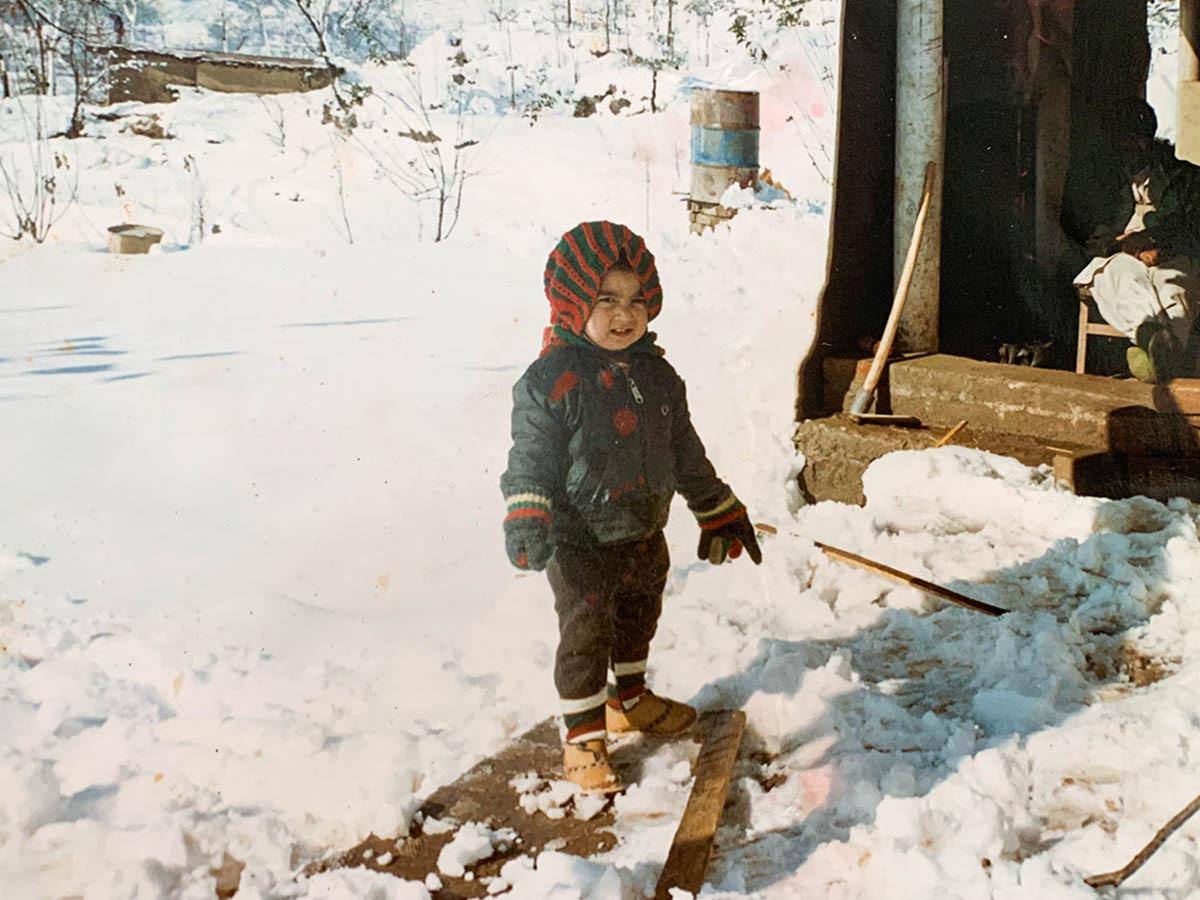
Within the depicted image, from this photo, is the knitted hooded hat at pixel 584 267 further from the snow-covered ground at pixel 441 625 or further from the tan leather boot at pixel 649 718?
the snow-covered ground at pixel 441 625

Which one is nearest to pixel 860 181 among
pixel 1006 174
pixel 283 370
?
pixel 1006 174

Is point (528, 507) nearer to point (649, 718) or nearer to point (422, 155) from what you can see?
point (649, 718)

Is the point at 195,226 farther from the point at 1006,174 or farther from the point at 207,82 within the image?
the point at 1006,174

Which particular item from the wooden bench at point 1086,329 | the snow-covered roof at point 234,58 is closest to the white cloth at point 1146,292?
the wooden bench at point 1086,329

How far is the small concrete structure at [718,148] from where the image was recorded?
9.81m

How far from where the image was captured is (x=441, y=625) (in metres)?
3.84

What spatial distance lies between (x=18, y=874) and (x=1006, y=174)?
5.71 metres

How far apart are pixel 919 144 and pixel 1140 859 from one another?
11.8 feet

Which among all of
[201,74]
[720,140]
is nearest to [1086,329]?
[720,140]

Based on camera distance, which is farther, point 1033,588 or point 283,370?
point 283,370

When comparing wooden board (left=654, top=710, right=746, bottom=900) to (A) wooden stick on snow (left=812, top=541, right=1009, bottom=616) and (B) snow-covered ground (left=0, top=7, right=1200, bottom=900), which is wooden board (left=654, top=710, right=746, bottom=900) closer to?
(B) snow-covered ground (left=0, top=7, right=1200, bottom=900)

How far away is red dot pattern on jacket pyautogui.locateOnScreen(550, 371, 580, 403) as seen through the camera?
271cm

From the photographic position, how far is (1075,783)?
2686mm

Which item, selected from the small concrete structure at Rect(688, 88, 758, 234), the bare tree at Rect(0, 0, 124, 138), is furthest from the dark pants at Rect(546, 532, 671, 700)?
the bare tree at Rect(0, 0, 124, 138)
